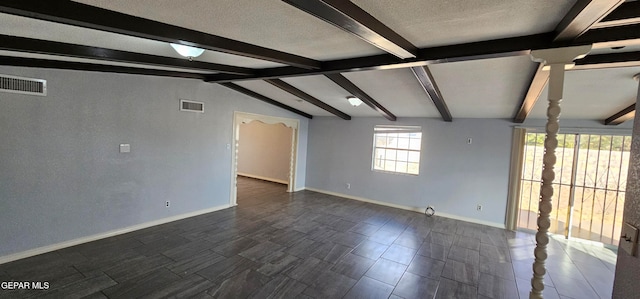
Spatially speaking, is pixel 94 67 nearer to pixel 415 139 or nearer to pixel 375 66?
pixel 375 66

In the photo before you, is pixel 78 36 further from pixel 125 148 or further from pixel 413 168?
pixel 413 168

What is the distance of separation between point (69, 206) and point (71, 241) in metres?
0.45

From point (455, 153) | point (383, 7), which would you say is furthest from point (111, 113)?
point (455, 153)

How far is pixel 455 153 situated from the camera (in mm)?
5633

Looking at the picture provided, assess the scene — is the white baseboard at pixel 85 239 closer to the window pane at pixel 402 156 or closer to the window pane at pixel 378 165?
the window pane at pixel 378 165

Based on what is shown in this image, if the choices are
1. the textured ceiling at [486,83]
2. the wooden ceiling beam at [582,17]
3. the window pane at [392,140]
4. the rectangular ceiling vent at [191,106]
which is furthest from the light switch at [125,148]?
the window pane at [392,140]

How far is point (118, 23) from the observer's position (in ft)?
6.22

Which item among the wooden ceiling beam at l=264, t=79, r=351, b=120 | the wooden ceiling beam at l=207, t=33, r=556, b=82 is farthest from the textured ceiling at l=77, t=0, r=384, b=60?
the wooden ceiling beam at l=264, t=79, r=351, b=120

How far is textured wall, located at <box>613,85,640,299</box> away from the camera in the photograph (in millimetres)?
1193

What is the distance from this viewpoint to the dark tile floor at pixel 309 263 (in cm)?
277

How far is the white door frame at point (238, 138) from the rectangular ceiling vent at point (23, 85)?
109 inches

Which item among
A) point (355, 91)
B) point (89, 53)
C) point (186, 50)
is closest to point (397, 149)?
point (355, 91)

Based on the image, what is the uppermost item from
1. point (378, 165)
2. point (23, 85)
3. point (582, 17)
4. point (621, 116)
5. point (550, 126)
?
point (582, 17)

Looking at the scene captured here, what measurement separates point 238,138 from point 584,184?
21.3 feet
